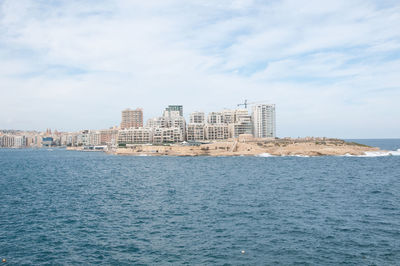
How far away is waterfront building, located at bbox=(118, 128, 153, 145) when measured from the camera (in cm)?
19175

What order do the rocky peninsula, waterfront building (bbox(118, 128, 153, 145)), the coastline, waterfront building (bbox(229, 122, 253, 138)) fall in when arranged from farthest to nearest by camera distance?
waterfront building (bbox(229, 122, 253, 138)) < waterfront building (bbox(118, 128, 153, 145)) < the rocky peninsula < the coastline

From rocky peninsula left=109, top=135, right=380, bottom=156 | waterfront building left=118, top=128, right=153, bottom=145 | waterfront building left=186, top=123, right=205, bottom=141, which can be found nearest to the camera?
rocky peninsula left=109, top=135, right=380, bottom=156

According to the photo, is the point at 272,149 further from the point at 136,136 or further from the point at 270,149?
the point at 136,136

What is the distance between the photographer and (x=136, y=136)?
193 meters

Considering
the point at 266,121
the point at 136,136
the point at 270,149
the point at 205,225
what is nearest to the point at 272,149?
the point at 270,149

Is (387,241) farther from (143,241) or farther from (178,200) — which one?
(178,200)

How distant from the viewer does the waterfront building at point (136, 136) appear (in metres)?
192

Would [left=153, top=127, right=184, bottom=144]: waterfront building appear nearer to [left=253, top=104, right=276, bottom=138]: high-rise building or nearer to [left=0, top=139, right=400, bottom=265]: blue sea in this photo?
[left=253, top=104, right=276, bottom=138]: high-rise building

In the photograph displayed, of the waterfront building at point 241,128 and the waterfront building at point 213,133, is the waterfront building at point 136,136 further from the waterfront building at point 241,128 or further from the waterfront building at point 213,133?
the waterfront building at point 241,128

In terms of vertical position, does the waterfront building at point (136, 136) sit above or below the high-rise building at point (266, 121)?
below

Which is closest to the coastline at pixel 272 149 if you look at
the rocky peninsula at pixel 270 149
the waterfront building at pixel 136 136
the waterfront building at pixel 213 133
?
the rocky peninsula at pixel 270 149

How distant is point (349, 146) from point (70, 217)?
4693 inches

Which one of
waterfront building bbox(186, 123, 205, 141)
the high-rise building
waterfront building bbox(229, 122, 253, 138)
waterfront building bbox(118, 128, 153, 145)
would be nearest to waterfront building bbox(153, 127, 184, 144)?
waterfront building bbox(118, 128, 153, 145)

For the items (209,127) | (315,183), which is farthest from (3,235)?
(209,127)
